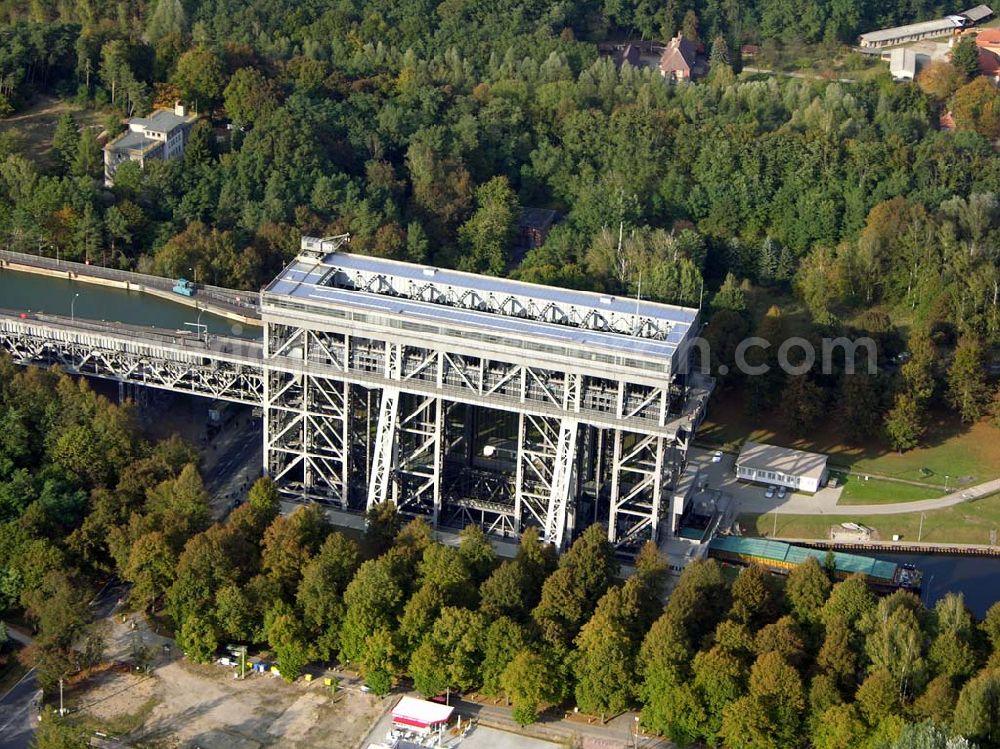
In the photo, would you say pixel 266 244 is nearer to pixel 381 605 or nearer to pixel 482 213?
pixel 482 213

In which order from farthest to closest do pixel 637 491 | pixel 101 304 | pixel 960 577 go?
pixel 101 304 → pixel 960 577 → pixel 637 491

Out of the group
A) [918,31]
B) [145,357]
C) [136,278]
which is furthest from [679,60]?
[145,357]

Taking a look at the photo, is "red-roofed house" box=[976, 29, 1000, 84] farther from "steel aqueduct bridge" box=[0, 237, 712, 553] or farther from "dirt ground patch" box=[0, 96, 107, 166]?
"dirt ground patch" box=[0, 96, 107, 166]

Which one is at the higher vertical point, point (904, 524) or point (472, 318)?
point (472, 318)

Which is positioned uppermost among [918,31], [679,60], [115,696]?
[918,31]

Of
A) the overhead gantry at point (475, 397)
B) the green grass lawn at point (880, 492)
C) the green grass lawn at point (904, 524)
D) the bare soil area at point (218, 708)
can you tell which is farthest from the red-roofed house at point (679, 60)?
the bare soil area at point (218, 708)

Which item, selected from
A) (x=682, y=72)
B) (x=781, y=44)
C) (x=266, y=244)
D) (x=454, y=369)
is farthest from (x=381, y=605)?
Result: (x=781, y=44)

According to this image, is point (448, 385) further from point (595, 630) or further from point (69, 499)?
point (69, 499)
